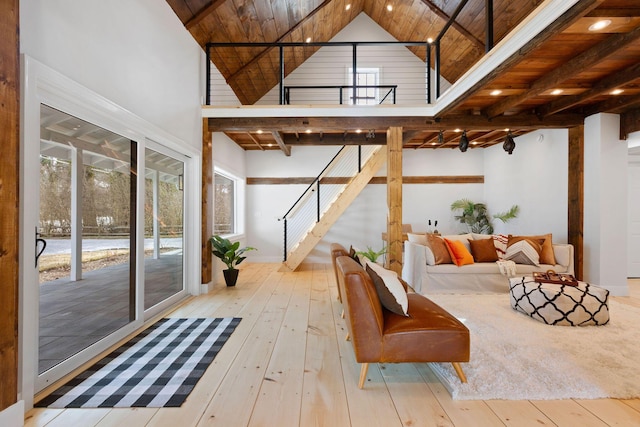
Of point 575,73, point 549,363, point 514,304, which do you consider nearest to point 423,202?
point 514,304

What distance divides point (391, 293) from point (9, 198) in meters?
2.40

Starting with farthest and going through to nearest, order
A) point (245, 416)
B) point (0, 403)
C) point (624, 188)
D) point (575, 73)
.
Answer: point (624, 188) < point (575, 73) < point (245, 416) < point (0, 403)

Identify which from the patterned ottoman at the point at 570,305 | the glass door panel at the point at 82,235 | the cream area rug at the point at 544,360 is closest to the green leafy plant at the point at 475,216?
the cream area rug at the point at 544,360

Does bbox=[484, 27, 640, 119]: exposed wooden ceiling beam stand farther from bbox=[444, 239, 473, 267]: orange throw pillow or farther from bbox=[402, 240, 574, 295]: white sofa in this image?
bbox=[402, 240, 574, 295]: white sofa

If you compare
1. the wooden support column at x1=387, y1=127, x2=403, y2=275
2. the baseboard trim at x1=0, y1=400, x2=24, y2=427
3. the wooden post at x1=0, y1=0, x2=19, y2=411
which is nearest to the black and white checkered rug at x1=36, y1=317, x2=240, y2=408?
the baseboard trim at x1=0, y1=400, x2=24, y2=427

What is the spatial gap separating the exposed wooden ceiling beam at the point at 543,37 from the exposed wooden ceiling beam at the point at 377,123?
1.22 meters

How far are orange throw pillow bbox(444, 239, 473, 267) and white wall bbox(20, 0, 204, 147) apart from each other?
4.14 meters

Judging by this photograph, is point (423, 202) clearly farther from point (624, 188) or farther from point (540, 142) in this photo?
point (624, 188)

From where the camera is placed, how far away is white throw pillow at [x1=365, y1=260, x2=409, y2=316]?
232cm

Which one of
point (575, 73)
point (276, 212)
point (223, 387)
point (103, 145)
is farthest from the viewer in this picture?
point (276, 212)

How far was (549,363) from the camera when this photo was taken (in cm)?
252

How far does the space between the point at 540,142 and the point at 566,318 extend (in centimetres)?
411

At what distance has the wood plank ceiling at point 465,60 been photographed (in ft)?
9.45

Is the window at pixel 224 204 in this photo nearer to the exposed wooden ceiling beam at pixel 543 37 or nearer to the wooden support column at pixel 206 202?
the wooden support column at pixel 206 202
